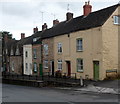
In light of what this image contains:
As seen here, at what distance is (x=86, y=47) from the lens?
2631cm

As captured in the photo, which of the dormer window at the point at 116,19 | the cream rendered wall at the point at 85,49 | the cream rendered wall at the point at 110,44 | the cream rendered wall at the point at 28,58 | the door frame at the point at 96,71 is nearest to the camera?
the cream rendered wall at the point at 110,44

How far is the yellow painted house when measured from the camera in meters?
24.1

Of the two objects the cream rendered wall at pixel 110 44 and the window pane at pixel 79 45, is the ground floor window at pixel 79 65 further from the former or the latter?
the cream rendered wall at pixel 110 44

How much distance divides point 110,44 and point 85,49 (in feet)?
10.5

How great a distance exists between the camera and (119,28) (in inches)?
997

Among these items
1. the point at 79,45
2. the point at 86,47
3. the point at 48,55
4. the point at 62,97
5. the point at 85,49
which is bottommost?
the point at 62,97

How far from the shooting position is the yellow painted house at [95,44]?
24078 millimetres

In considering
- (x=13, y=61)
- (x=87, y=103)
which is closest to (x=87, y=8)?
(x=87, y=103)

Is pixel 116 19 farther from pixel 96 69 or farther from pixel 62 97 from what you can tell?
pixel 62 97

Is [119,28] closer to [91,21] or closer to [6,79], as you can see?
[91,21]

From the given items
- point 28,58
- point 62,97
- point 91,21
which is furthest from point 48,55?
point 62,97

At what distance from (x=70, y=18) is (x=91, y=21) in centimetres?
833

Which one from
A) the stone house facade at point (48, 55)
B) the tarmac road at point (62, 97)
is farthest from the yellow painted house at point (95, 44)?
the tarmac road at point (62, 97)

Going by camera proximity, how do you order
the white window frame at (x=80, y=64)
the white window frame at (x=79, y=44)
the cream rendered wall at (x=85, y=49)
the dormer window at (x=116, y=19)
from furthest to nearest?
the white window frame at (x=79, y=44), the white window frame at (x=80, y=64), the dormer window at (x=116, y=19), the cream rendered wall at (x=85, y=49)
